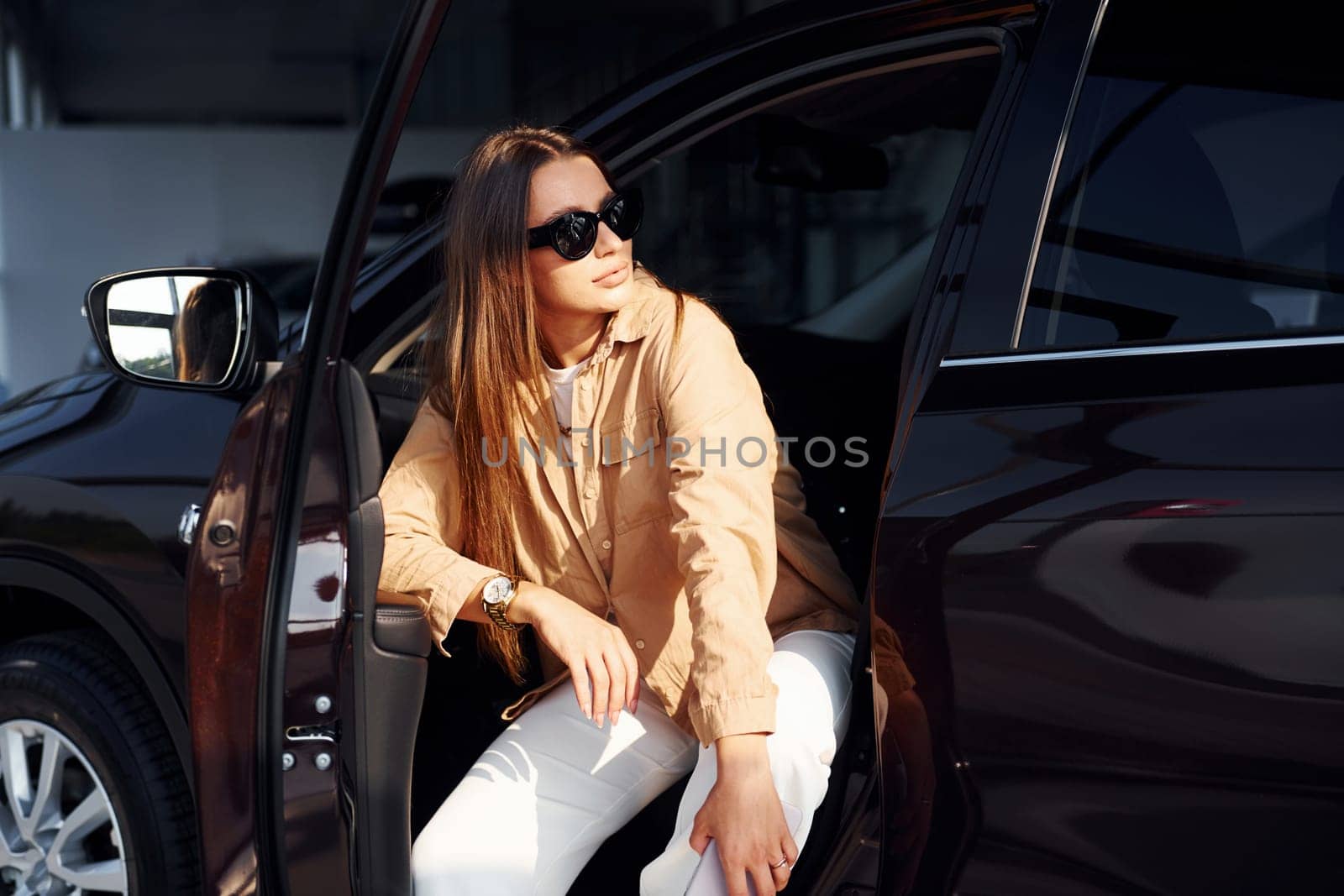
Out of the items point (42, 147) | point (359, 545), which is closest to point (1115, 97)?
point (359, 545)

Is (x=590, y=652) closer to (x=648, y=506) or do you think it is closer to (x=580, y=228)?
(x=648, y=506)

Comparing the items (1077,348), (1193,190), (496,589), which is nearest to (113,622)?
(496,589)

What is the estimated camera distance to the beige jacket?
62.2 inches

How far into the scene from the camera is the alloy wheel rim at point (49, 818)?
6.44 feet

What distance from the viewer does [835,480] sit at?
84.0 inches

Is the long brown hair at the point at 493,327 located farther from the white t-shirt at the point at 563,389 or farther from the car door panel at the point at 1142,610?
the car door panel at the point at 1142,610

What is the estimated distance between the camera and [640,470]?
66.7 inches

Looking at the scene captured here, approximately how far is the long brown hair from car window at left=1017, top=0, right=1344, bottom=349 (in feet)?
1.74

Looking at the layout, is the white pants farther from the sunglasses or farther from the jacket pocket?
the sunglasses

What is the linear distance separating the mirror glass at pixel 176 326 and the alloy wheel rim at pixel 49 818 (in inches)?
24.5

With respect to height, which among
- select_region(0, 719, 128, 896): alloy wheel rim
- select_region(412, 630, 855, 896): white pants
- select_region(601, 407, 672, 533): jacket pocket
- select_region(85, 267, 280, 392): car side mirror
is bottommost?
select_region(0, 719, 128, 896): alloy wheel rim

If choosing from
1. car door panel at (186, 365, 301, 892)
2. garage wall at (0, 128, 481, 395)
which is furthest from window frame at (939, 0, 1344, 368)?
garage wall at (0, 128, 481, 395)

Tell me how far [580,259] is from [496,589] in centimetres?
44

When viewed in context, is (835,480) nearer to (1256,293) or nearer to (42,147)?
(1256,293)
